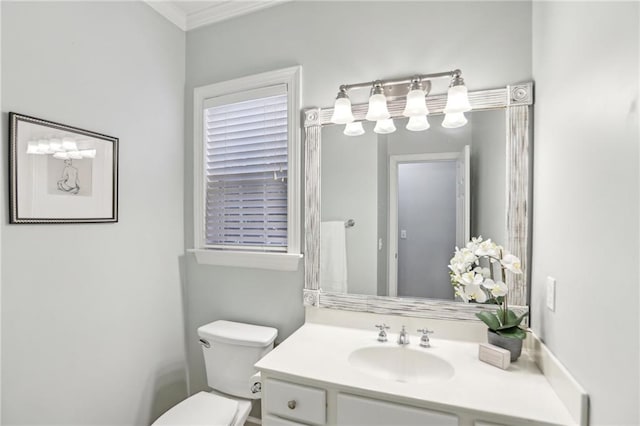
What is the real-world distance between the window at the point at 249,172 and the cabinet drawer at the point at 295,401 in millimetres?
670

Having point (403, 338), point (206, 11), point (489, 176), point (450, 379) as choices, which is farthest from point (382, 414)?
point (206, 11)

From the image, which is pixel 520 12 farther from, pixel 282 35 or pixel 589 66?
pixel 282 35

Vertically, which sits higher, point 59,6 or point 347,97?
point 59,6

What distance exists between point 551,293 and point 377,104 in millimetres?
1017

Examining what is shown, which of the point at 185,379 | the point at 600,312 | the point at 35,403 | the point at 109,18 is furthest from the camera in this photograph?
the point at 185,379

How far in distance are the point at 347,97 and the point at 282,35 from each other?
0.61 meters

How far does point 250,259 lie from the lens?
6.13 feet

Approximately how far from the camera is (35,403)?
1309 millimetres

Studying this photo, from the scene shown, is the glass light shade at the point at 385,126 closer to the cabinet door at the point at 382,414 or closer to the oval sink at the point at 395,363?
the oval sink at the point at 395,363

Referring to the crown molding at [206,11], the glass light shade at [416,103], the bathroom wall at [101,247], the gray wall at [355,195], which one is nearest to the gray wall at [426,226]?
the gray wall at [355,195]

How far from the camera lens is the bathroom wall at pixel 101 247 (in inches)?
49.9

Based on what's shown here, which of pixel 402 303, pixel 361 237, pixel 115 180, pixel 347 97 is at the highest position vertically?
pixel 347 97

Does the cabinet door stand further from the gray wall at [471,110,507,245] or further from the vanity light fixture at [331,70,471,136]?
the vanity light fixture at [331,70,471,136]

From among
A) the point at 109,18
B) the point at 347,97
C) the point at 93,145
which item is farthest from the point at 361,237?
the point at 109,18
